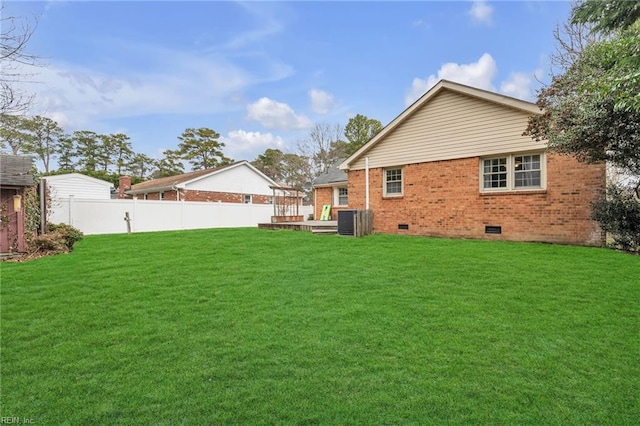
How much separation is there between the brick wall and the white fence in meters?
8.98

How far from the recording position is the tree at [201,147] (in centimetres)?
4325

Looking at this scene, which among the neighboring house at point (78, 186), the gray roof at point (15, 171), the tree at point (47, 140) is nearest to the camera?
the gray roof at point (15, 171)

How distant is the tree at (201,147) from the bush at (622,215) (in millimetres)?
40781

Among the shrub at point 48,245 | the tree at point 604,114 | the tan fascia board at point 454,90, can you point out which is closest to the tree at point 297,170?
the tan fascia board at point 454,90

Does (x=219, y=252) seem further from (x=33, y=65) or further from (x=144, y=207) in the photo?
(x=144, y=207)

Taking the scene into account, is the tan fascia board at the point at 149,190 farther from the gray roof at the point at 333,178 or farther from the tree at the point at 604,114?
the tree at the point at 604,114

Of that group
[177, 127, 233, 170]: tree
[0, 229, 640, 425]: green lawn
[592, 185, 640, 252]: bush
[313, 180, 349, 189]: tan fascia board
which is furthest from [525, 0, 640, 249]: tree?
[177, 127, 233, 170]: tree

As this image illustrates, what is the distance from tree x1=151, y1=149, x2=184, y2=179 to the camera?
1752 inches

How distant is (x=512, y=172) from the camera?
10477mm

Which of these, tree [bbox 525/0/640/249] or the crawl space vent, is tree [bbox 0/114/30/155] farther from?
the crawl space vent

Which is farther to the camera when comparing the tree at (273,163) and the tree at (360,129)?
the tree at (273,163)

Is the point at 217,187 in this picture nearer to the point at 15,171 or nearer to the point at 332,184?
the point at 332,184

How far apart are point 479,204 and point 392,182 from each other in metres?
3.45

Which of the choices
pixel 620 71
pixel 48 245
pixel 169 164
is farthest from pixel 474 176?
pixel 169 164
